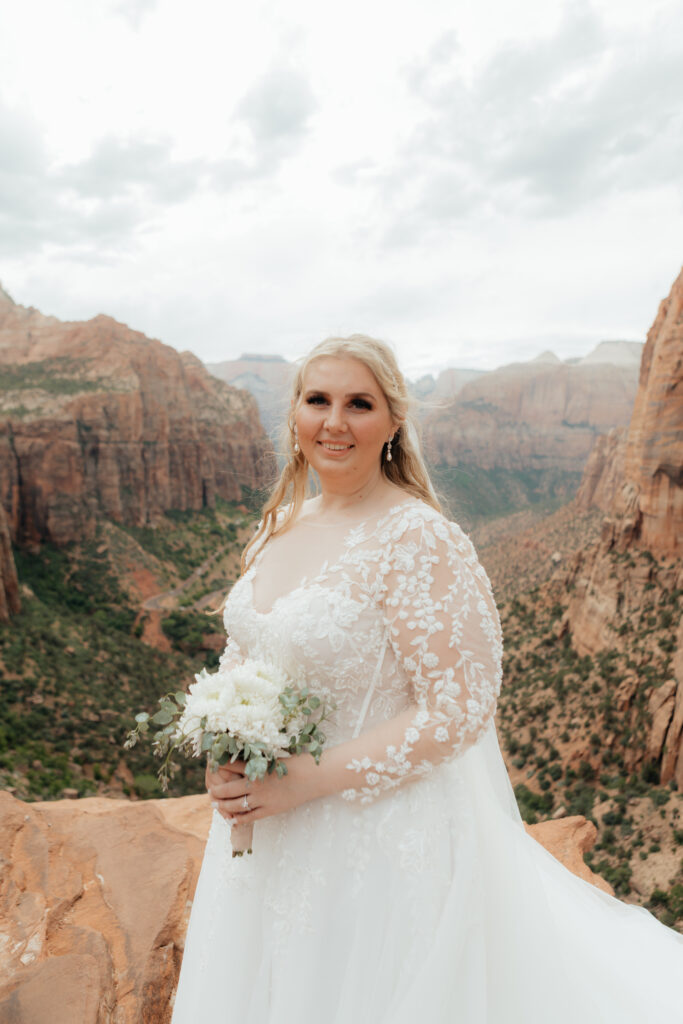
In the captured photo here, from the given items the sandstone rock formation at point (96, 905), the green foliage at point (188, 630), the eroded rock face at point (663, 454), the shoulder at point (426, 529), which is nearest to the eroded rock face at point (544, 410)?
the green foliage at point (188, 630)

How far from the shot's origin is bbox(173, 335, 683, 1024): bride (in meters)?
2.18

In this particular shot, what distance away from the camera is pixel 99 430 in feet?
165

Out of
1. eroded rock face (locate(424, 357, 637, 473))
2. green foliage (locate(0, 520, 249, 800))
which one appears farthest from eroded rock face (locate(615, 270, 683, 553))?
eroded rock face (locate(424, 357, 637, 473))

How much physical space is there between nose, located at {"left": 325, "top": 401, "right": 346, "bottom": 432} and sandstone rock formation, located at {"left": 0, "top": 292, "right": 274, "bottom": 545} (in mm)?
35496

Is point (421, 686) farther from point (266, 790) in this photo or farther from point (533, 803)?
point (533, 803)

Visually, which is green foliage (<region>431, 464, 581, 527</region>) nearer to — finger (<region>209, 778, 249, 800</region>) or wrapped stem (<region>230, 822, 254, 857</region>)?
wrapped stem (<region>230, 822, 254, 857</region>)

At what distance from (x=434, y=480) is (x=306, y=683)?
4.07ft

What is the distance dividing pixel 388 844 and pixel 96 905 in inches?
106

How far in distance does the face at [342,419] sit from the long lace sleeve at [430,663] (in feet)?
1.50

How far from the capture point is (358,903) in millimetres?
2246

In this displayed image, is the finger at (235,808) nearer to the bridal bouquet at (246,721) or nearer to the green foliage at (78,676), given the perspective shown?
the bridal bouquet at (246,721)

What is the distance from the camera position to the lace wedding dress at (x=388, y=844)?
217cm

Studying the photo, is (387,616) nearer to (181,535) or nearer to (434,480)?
(434,480)

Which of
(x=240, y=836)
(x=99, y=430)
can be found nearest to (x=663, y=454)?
(x=240, y=836)
